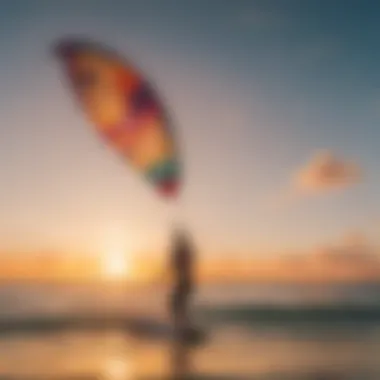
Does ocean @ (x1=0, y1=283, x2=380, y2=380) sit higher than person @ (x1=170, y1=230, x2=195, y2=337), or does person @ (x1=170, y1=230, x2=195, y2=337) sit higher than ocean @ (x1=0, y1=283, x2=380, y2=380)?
person @ (x1=170, y1=230, x2=195, y2=337)

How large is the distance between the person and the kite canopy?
21 centimetres

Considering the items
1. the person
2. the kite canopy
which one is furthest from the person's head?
the kite canopy

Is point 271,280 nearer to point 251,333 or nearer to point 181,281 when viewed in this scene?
point 181,281

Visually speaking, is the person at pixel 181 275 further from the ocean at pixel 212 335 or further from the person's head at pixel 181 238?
the ocean at pixel 212 335

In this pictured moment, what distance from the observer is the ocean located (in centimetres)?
290

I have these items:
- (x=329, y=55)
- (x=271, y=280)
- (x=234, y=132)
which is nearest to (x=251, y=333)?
(x=271, y=280)

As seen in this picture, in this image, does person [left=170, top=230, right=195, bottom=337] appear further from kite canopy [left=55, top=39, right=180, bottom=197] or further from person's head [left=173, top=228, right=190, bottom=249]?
kite canopy [left=55, top=39, right=180, bottom=197]

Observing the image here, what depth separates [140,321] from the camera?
3.61 metres

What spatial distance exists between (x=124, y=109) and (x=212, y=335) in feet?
4.91

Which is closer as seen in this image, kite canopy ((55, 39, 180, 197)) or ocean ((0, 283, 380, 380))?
kite canopy ((55, 39, 180, 197))

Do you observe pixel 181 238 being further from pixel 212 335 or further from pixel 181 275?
pixel 212 335

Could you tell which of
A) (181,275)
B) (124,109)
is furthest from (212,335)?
(124,109)

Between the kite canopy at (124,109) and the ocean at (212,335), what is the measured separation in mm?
545

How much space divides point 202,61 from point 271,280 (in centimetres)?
96
